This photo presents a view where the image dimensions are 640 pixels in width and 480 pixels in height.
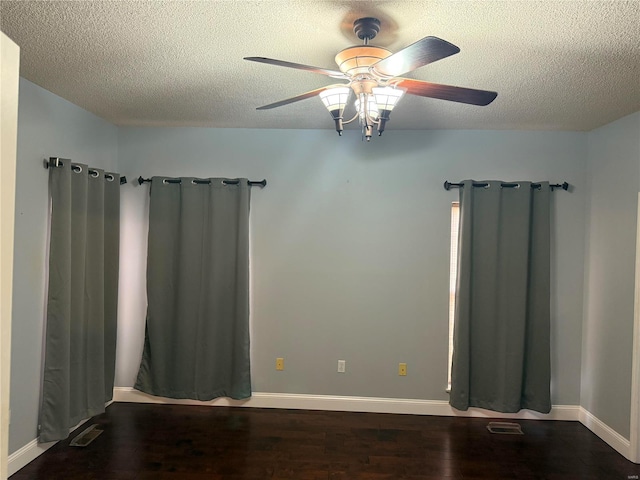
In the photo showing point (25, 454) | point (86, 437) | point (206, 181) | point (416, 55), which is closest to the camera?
point (416, 55)

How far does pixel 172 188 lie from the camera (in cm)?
364

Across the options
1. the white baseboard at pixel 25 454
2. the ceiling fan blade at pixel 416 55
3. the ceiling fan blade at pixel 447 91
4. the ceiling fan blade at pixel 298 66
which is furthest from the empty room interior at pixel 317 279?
the ceiling fan blade at pixel 416 55

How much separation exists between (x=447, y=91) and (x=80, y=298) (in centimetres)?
285

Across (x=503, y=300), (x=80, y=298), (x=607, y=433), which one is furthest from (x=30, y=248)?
(x=607, y=433)

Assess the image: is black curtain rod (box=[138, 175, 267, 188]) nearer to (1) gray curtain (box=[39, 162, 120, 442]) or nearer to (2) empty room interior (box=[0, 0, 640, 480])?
(2) empty room interior (box=[0, 0, 640, 480])

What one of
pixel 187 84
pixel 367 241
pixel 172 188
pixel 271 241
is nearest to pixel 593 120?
pixel 367 241

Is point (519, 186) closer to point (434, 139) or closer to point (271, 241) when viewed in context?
point (434, 139)

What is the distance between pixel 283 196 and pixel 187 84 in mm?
1346

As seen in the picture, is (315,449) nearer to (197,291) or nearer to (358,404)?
(358,404)

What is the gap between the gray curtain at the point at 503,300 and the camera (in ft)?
11.2

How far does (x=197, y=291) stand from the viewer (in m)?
3.61

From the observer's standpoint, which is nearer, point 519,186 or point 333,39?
point 333,39

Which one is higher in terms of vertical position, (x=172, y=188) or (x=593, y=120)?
(x=593, y=120)

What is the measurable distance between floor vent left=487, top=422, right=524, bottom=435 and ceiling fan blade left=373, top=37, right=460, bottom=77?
9.80 ft
